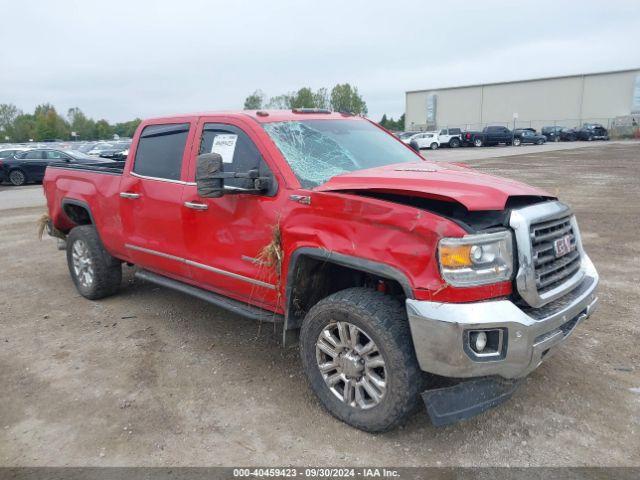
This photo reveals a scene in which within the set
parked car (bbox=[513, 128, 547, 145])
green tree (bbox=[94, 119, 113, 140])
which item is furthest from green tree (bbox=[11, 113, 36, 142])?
parked car (bbox=[513, 128, 547, 145])

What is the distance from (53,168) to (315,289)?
166 inches

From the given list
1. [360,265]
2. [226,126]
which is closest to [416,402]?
[360,265]

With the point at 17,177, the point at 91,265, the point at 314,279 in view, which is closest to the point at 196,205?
the point at 314,279

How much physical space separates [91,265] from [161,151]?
1.75m

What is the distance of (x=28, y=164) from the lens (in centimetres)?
2062

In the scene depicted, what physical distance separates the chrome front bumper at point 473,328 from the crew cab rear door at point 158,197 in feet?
7.72

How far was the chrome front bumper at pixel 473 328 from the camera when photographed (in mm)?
2721

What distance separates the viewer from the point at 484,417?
11.1ft

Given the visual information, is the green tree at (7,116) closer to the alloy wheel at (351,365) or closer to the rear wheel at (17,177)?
the rear wheel at (17,177)

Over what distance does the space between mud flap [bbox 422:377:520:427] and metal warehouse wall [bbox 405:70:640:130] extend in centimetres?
6802

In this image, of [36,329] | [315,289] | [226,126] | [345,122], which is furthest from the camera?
[36,329]

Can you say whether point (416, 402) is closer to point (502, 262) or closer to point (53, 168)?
point (502, 262)

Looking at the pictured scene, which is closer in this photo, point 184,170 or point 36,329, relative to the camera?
point 184,170

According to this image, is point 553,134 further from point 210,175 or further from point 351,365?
point 351,365
